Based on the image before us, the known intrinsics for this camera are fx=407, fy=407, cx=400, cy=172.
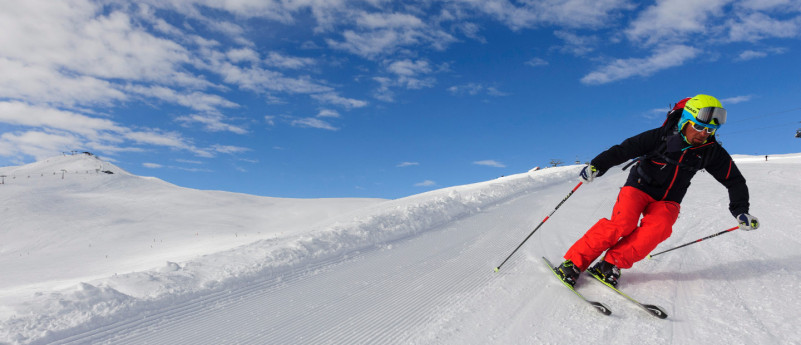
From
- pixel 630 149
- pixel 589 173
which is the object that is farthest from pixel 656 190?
pixel 589 173

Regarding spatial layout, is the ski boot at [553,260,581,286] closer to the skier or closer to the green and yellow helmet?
the skier

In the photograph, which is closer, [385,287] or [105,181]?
[385,287]

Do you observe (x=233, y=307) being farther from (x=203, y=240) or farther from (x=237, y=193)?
(x=237, y=193)

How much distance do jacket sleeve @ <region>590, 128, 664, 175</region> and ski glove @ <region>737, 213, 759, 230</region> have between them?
1118 millimetres

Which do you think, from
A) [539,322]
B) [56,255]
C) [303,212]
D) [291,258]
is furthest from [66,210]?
[539,322]

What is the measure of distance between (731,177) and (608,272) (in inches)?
66.4

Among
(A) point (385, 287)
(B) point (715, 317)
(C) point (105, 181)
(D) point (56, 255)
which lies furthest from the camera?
(C) point (105, 181)

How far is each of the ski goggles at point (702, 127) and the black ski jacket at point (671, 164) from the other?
0.15 metres

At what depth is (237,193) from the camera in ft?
65.7

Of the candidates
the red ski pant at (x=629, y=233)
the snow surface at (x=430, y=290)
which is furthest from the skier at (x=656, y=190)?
the snow surface at (x=430, y=290)

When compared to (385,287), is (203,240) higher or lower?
higher

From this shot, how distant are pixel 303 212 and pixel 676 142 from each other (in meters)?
13.2

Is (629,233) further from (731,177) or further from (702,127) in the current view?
(731,177)

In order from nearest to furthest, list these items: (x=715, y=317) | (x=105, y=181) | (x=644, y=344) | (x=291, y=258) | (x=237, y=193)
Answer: (x=644, y=344) < (x=715, y=317) < (x=291, y=258) < (x=237, y=193) < (x=105, y=181)
